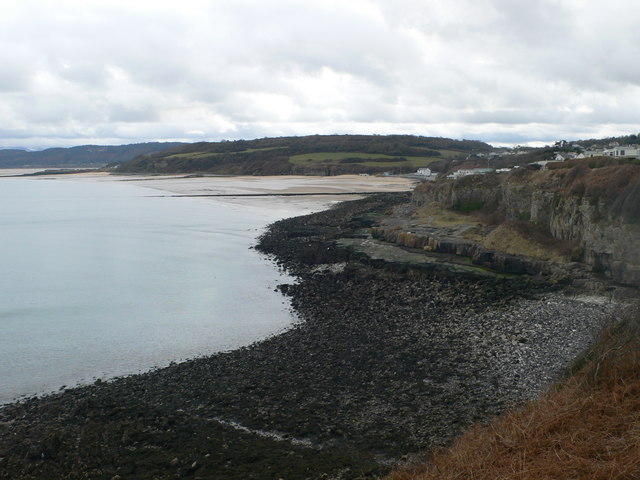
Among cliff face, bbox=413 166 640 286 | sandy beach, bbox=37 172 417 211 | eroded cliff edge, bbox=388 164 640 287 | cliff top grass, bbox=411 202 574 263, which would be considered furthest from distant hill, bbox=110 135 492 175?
cliff top grass, bbox=411 202 574 263

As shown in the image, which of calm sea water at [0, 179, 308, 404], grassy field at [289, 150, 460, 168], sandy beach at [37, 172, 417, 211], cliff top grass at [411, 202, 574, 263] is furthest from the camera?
grassy field at [289, 150, 460, 168]

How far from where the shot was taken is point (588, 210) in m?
25.7

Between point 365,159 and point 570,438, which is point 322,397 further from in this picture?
point 365,159

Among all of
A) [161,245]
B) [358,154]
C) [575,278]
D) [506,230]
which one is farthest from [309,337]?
[358,154]

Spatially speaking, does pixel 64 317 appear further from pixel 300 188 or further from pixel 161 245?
pixel 300 188

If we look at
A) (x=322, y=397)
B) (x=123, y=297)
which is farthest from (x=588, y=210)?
(x=123, y=297)

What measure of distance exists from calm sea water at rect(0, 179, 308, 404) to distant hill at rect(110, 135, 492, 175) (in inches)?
2594

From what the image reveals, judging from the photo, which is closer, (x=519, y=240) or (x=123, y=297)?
(x=123, y=297)

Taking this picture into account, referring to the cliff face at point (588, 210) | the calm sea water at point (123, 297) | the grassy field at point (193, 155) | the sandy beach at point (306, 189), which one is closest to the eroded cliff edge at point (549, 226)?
the cliff face at point (588, 210)

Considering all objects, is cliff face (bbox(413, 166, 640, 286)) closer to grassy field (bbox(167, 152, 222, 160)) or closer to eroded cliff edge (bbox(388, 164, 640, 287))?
eroded cliff edge (bbox(388, 164, 640, 287))

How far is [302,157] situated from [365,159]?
49.6ft

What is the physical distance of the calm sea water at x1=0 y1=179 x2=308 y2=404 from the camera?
1716cm

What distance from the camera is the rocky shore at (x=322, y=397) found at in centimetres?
1062

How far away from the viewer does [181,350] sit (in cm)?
1769
